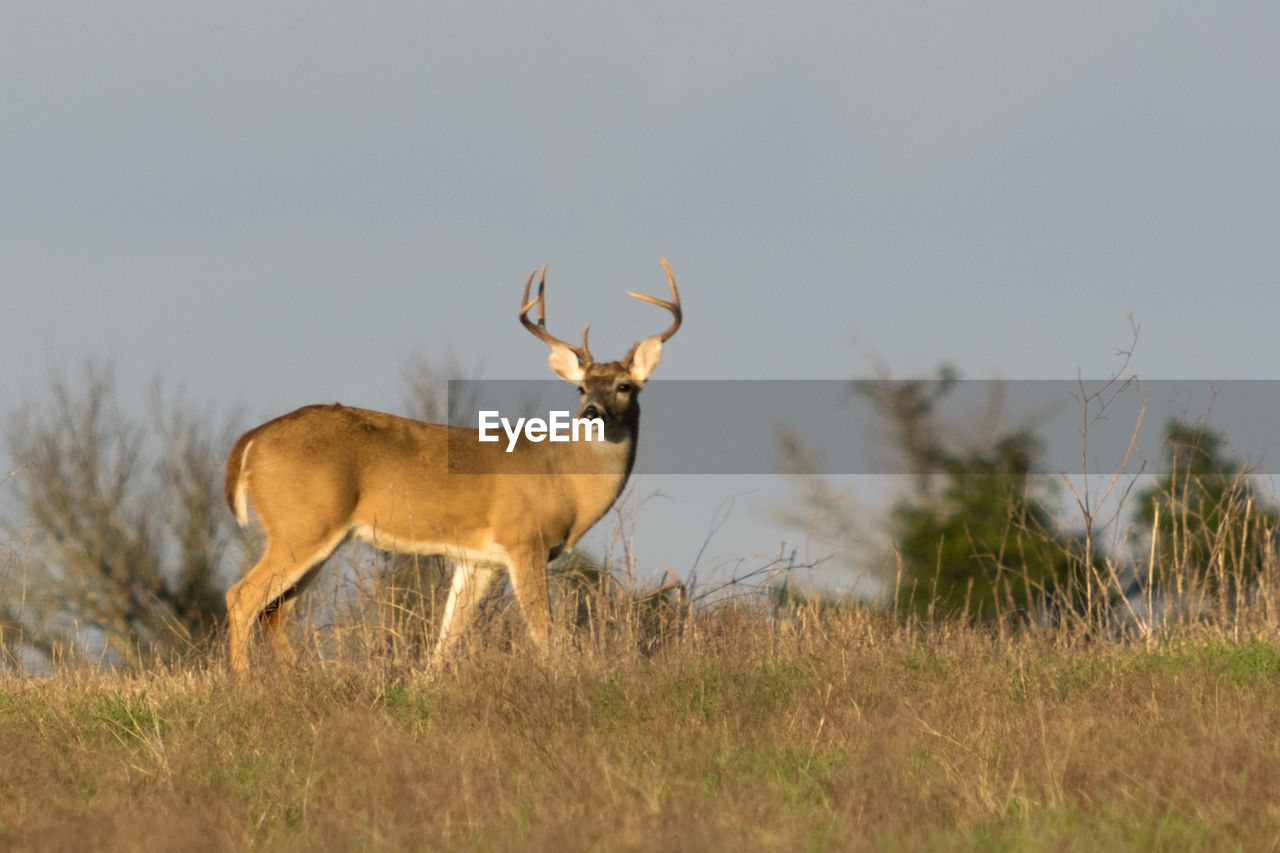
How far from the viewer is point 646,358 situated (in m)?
11.6

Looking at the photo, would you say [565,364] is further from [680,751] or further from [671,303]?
[680,751]

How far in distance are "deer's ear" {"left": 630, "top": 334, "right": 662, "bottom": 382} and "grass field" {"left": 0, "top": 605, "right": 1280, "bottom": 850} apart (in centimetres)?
331

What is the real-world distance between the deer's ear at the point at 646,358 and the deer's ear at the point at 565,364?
0.40 meters

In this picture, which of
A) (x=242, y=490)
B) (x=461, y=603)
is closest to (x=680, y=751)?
(x=461, y=603)

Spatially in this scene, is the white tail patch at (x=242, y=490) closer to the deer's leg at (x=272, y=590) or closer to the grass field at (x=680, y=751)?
the deer's leg at (x=272, y=590)

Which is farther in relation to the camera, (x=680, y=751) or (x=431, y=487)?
(x=431, y=487)

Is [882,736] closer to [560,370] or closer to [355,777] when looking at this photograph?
[355,777]

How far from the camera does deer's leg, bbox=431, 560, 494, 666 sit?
25.5 feet

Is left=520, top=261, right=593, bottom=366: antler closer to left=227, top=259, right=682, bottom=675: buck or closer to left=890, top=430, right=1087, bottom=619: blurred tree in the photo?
left=227, top=259, right=682, bottom=675: buck

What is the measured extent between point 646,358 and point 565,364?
2.05 ft

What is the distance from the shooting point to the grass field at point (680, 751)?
4379 mm

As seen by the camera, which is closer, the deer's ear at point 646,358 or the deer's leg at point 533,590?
the deer's leg at point 533,590

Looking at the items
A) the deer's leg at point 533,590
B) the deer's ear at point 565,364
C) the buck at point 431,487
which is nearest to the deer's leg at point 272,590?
the buck at point 431,487

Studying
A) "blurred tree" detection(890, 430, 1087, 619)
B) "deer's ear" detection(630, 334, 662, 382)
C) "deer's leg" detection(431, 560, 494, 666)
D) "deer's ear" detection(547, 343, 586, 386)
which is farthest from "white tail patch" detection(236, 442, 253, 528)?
"blurred tree" detection(890, 430, 1087, 619)
